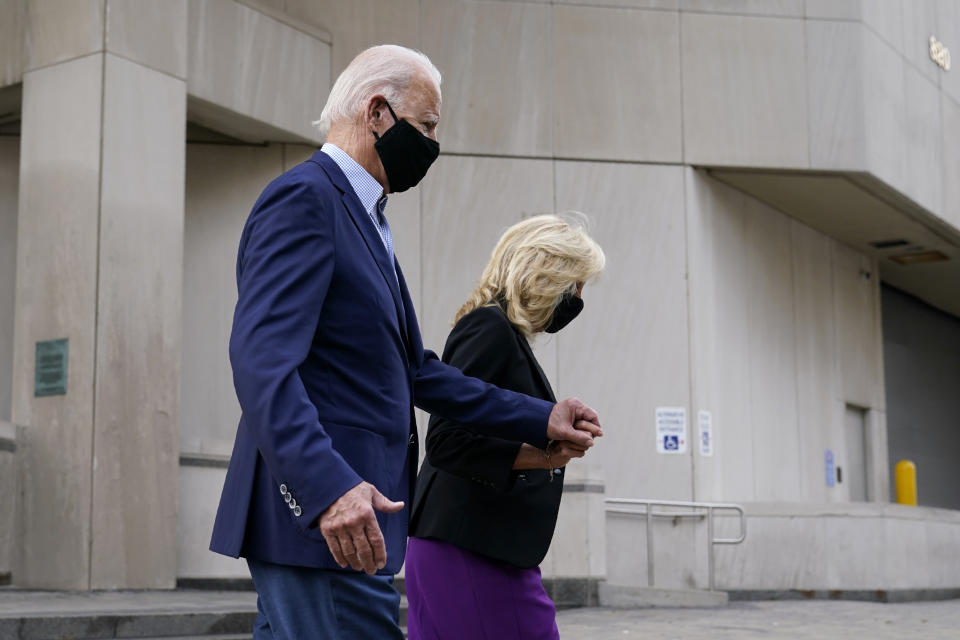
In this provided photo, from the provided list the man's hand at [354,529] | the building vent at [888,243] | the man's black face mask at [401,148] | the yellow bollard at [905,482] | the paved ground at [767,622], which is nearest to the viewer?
the man's hand at [354,529]

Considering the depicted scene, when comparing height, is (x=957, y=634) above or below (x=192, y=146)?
below

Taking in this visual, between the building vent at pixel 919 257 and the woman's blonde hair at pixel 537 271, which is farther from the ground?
the building vent at pixel 919 257

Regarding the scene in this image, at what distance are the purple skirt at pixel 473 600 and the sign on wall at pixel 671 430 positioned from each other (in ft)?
33.7

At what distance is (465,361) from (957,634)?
627 centimetres

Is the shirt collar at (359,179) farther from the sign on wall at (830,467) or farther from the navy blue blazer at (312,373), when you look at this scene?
the sign on wall at (830,467)

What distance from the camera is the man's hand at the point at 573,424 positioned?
2941mm

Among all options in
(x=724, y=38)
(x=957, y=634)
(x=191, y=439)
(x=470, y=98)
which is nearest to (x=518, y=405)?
(x=957, y=634)

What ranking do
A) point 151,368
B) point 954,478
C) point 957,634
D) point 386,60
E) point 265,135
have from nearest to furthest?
point 386,60, point 957,634, point 151,368, point 265,135, point 954,478

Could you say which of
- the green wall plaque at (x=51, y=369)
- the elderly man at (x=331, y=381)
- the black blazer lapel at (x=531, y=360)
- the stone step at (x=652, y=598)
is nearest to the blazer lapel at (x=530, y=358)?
the black blazer lapel at (x=531, y=360)

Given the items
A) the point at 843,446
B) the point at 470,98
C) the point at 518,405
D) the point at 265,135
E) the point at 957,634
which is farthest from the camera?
the point at 843,446

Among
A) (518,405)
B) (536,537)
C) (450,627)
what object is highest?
(518,405)

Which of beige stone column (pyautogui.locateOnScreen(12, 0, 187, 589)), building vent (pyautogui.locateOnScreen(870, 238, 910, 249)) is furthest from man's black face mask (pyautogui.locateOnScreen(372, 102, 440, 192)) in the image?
building vent (pyautogui.locateOnScreen(870, 238, 910, 249))

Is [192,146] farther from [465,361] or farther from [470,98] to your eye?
[465,361]

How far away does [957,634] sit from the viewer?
848 cm
